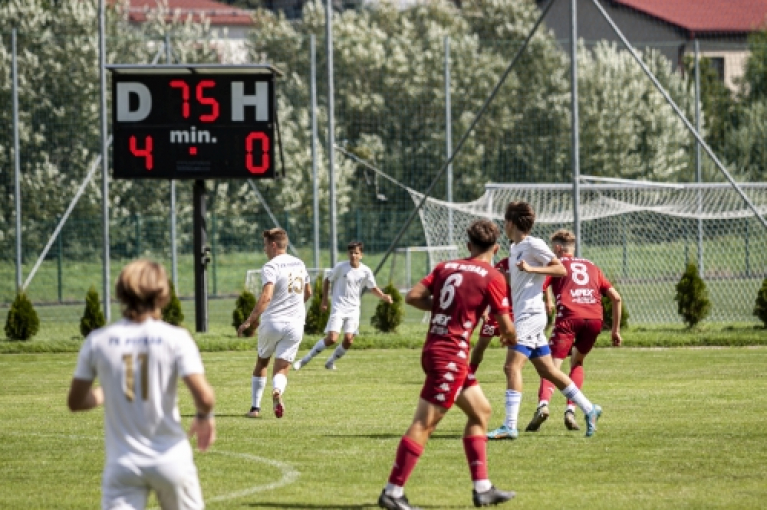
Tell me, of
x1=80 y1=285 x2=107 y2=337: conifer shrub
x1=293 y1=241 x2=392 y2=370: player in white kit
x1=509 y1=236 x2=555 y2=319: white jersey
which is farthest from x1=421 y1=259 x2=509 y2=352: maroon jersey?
x1=80 y1=285 x2=107 y2=337: conifer shrub

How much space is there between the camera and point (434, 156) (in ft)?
150

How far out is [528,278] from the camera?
13.1m

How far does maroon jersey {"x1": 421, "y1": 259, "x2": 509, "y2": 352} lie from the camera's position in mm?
9359

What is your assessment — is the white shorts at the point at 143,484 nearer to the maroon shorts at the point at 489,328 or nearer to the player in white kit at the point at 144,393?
the player in white kit at the point at 144,393

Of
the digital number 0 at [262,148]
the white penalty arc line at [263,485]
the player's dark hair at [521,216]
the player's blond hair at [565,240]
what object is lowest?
the white penalty arc line at [263,485]

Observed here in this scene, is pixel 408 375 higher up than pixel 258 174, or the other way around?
pixel 258 174

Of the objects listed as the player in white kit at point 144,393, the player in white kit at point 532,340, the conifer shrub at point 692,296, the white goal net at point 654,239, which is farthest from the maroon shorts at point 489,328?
the white goal net at point 654,239

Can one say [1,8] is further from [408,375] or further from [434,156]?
[408,375]

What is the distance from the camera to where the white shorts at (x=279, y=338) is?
15164 mm

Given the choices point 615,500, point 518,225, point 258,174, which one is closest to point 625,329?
point 258,174

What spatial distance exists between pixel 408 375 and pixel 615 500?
34.1 ft

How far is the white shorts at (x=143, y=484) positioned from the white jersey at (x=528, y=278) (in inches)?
269

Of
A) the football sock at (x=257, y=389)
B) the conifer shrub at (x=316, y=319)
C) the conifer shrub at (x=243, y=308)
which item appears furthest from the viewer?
the conifer shrub at (x=243, y=308)

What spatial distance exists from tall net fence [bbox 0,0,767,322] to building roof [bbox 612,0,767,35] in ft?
2.05
